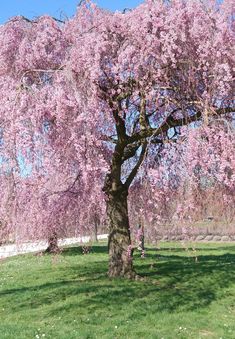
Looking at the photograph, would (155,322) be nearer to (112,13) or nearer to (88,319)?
(88,319)

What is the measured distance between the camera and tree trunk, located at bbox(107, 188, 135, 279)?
1430 cm

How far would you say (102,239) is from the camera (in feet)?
137

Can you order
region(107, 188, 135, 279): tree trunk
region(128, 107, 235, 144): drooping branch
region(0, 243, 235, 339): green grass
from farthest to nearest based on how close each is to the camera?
region(107, 188, 135, 279): tree trunk, region(128, 107, 235, 144): drooping branch, region(0, 243, 235, 339): green grass

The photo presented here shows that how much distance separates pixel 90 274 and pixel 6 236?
455cm

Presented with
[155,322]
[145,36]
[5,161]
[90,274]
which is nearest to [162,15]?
[145,36]

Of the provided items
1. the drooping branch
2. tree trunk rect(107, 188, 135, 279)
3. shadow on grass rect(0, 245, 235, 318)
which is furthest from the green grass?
the drooping branch

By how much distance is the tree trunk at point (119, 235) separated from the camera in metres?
14.3

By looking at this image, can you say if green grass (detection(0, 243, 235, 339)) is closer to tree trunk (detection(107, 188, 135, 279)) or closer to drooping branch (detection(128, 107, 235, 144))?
tree trunk (detection(107, 188, 135, 279))

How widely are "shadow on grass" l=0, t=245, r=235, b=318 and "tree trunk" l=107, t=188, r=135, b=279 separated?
1.65 ft

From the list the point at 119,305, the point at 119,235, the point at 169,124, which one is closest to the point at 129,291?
the point at 119,305

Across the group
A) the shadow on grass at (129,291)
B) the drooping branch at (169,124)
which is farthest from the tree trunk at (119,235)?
the drooping branch at (169,124)

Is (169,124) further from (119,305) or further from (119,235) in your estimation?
(119,305)

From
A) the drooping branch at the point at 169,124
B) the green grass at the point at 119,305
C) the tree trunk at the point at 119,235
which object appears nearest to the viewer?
the green grass at the point at 119,305

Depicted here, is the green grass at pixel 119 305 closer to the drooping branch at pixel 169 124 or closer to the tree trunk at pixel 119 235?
the tree trunk at pixel 119 235
